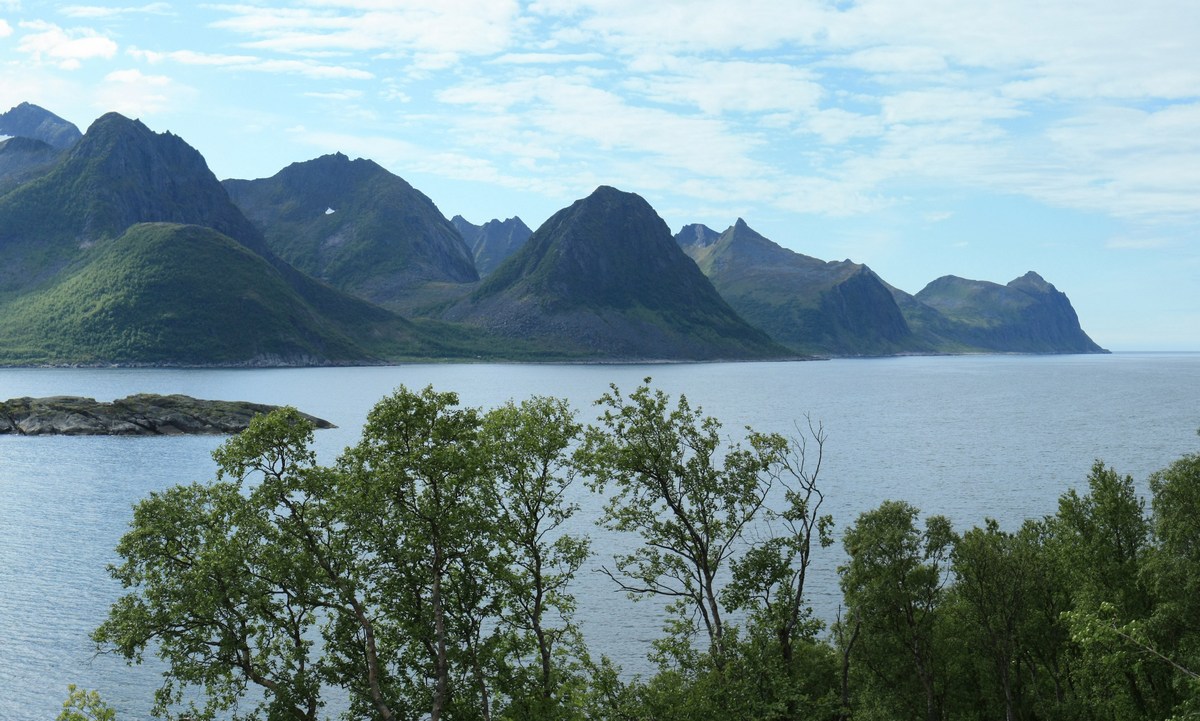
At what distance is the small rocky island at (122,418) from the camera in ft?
585

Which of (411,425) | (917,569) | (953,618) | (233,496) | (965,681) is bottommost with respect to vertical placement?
(965,681)

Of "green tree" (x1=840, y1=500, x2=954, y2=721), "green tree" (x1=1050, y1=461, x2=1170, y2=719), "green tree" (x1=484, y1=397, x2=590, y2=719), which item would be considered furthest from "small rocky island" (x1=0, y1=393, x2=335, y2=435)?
"green tree" (x1=1050, y1=461, x2=1170, y2=719)

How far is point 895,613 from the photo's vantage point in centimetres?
4725

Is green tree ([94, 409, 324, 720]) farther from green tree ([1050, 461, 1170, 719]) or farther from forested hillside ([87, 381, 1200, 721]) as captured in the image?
green tree ([1050, 461, 1170, 719])

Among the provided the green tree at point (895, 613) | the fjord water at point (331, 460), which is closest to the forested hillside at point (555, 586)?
the green tree at point (895, 613)

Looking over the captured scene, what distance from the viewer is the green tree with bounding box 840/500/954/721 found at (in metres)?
46.3

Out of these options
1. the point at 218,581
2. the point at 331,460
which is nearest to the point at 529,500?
the point at 218,581

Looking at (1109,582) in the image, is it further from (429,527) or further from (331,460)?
(331,460)

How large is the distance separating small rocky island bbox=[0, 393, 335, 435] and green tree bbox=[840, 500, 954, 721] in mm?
147630

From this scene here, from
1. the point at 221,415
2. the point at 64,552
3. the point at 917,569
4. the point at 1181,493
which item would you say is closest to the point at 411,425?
the point at 917,569

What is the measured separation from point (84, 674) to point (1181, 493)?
6543cm

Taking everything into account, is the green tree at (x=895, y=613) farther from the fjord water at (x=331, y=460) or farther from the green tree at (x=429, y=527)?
the green tree at (x=429, y=527)

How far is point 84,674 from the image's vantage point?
5647cm

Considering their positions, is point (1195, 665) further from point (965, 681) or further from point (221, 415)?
point (221, 415)
